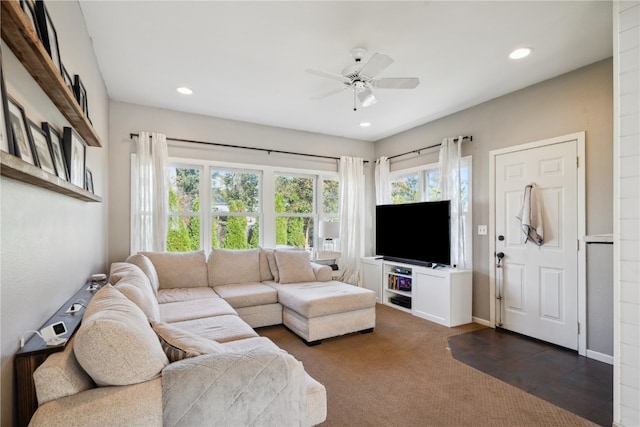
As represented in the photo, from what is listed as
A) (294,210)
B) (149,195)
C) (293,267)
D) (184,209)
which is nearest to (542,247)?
(293,267)

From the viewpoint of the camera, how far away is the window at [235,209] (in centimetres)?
458

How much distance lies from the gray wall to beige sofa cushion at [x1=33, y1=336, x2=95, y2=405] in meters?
3.83

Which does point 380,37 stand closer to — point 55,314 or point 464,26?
point 464,26

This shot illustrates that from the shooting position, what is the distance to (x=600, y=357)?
9.32 ft

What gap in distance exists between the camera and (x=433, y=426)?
192cm

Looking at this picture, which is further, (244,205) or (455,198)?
(244,205)

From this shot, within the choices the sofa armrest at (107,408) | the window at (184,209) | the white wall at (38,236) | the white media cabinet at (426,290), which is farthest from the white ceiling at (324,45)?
the sofa armrest at (107,408)

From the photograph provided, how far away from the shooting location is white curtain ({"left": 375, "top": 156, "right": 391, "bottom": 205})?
5332mm

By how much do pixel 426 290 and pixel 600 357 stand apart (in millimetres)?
1733

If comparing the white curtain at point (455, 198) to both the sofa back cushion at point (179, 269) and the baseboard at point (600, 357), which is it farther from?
the sofa back cushion at point (179, 269)

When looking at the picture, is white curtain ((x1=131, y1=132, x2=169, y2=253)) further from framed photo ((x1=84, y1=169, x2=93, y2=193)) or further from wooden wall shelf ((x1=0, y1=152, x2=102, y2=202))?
wooden wall shelf ((x1=0, y1=152, x2=102, y2=202))

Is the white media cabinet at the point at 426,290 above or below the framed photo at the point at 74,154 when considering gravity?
below

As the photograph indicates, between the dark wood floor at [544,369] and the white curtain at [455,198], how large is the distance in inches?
38.4

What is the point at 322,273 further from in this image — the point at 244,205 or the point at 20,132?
the point at 20,132
